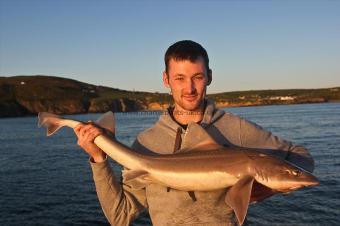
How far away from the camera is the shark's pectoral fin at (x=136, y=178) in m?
4.50

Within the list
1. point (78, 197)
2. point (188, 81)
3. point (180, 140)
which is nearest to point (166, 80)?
point (188, 81)

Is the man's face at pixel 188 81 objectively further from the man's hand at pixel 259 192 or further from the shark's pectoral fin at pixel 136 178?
the man's hand at pixel 259 192

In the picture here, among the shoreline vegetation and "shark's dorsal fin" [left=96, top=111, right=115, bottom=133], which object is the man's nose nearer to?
"shark's dorsal fin" [left=96, top=111, right=115, bottom=133]

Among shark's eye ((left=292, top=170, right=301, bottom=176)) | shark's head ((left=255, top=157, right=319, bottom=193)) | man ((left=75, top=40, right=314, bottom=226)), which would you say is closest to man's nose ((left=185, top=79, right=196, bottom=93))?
man ((left=75, top=40, right=314, bottom=226))

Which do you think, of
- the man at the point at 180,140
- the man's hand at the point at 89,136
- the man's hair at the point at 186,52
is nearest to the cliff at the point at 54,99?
the man's hand at the point at 89,136

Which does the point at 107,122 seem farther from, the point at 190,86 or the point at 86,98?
the point at 86,98

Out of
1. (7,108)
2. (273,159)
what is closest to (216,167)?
(273,159)

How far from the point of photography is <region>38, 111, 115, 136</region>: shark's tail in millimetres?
4910

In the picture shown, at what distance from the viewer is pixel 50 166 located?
30.5 m

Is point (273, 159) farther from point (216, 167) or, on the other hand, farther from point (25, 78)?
point (25, 78)

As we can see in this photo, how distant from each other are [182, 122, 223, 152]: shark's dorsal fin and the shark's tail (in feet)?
3.43

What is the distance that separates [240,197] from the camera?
3.87 m

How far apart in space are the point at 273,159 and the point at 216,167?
583 mm

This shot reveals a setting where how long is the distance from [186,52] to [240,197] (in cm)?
169
